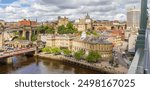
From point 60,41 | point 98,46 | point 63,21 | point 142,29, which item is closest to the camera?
point 142,29

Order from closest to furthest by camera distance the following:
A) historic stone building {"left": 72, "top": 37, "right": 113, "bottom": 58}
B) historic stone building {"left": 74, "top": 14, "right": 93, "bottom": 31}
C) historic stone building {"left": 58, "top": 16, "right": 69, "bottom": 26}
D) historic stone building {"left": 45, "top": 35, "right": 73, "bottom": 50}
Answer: historic stone building {"left": 72, "top": 37, "right": 113, "bottom": 58}
historic stone building {"left": 45, "top": 35, "right": 73, "bottom": 50}
historic stone building {"left": 58, "top": 16, "right": 69, "bottom": 26}
historic stone building {"left": 74, "top": 14, "right": 93, "bottom": 31}

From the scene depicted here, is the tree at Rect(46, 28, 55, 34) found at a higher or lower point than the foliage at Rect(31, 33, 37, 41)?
higher

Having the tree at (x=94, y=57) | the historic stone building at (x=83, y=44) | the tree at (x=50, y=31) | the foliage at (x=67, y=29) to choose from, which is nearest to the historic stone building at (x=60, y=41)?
the historic stone building at (x=83, y=44)

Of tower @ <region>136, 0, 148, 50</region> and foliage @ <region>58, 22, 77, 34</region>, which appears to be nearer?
tower @ <region>136, 0, 148, 50</region>

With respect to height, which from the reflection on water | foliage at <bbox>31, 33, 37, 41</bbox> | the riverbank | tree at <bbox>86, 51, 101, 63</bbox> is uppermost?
foliage at <bbox>31, 33, 37, 41</bbox>

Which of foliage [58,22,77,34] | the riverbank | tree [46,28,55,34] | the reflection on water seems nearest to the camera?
the riverbank

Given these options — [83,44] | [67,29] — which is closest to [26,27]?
[67,29]

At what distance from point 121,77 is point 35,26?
12.7m

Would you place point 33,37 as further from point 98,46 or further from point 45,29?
point 98,46

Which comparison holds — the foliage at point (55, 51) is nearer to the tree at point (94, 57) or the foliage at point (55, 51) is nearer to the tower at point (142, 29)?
the tree at point (94, 57)

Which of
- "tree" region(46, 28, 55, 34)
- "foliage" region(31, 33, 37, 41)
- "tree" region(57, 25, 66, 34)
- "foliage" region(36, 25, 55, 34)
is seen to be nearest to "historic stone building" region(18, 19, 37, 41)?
"foliage" region(31, 33, 37, 41)

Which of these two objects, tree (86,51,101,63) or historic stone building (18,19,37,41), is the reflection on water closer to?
tree (86,51,101,63)

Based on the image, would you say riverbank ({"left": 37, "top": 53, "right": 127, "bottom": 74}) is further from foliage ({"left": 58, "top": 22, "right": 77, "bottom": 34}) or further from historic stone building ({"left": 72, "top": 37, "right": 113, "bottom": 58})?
foliage ({"left": 58, "top": 22, "right": 77, "bottom": 34})

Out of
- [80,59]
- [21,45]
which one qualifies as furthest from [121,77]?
[21,45]
